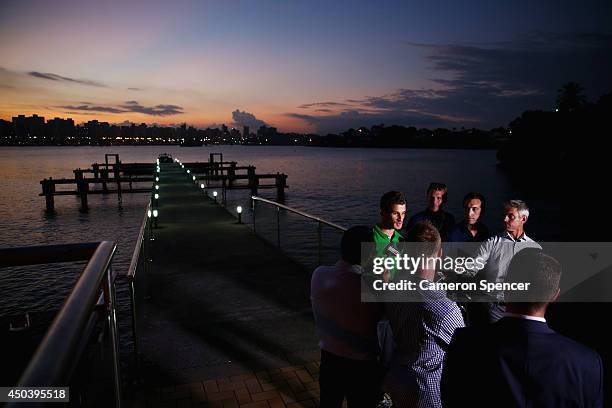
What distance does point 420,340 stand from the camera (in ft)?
8.79

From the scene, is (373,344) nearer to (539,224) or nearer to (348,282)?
(348,282)

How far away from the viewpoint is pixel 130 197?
48219 mm

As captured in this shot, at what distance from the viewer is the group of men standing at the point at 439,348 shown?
2049 millimetres

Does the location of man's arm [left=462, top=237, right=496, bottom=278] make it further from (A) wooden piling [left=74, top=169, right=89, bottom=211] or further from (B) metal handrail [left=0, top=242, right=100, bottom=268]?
(A) wooden piling [left=74, top=169, right=89, bottom=211]

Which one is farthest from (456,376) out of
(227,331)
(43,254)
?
(227,331)

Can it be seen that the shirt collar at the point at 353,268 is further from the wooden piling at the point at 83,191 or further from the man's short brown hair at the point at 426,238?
the wooden piling at the point at 83,191

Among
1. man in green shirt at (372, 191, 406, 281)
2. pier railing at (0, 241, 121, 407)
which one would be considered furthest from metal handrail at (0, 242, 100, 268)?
man in green shirt at (372, 191, 406, 281)

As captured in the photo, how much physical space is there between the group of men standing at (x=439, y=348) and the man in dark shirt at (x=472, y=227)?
191cm

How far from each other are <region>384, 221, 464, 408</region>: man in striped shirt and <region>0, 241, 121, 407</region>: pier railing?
1.81 m

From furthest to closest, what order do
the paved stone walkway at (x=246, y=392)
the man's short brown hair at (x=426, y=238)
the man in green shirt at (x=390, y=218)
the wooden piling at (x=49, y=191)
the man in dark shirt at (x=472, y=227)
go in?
1. the wooden piling at (x=49, y=191)
2. the man in dark shirt at (x=472, y=227)
3. the man in green shirt at (x=390, y=218)
4. the paved stone walkway at (x=246, y=392)
5. the man's short brown hair at (x=426, y=238)

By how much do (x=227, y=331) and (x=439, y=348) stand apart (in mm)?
3566

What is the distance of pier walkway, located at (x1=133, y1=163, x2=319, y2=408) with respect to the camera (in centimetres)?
420

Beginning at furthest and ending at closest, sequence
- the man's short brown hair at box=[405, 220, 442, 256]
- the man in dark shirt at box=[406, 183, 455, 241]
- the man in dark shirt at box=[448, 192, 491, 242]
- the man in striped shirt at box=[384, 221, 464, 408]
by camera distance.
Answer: the man in dark shirt at box=[406, 183, 455, 241]
the man in dark shirt at box=[448, 192, 491, 242]
the man's short brown hair at box=[405, 220, 442, 256]
the man in striped shirt at box=[384, 221, 464, 408]

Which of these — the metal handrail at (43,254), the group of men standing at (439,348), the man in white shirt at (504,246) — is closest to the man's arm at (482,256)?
the man in white shirt at (504,246)
